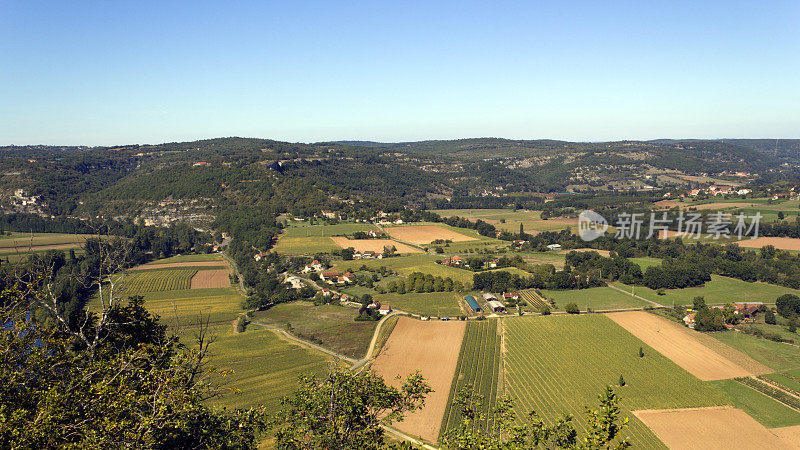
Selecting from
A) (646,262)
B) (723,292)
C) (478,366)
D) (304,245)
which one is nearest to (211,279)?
(304,245)

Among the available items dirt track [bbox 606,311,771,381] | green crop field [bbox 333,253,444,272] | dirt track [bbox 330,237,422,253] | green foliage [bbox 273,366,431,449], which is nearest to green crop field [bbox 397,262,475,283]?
green crop field [bbox 333,253,444,272]

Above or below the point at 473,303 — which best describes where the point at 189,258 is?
below

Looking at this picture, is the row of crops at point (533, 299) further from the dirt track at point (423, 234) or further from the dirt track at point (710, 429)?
the dirt track at point (423, 234)

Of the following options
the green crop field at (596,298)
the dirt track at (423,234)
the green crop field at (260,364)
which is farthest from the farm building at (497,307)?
the dirt track at (423,234)

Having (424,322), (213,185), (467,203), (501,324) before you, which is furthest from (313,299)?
(467,203)

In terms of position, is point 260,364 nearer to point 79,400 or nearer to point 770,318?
point 79,400

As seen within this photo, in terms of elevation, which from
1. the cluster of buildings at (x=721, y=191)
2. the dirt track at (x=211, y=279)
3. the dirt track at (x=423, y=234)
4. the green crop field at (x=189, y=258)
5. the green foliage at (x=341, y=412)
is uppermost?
the green foliage at (x=341, y=412)
